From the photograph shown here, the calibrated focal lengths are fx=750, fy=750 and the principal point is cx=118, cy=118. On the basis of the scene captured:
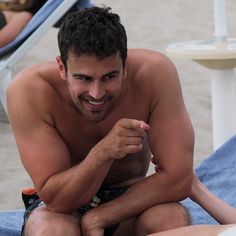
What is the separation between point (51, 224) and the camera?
2.27 meters

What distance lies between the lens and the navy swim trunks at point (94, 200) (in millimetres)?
2430

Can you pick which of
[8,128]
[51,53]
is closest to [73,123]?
[8,128]

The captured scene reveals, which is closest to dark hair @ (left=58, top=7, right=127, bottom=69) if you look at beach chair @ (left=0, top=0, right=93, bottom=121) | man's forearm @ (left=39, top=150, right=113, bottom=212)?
man's forearm @ (left=39, top=150, right=113, bottom=212)

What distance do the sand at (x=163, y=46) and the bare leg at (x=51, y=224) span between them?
125 cm

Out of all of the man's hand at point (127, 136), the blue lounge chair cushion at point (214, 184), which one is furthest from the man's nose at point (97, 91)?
the blue lounge chair cushion at point (214, 184)

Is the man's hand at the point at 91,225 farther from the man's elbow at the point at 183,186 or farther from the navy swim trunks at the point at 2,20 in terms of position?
the navy swim trunks at the point at 2,20

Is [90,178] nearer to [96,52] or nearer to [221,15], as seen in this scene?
[96,52]

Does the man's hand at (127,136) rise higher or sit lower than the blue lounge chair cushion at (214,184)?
higher

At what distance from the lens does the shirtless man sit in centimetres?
217

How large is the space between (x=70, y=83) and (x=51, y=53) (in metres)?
4.37

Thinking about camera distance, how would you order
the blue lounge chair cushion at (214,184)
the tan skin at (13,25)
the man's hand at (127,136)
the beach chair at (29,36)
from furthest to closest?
1. the tan skin at (13,25)
2. the beach chair at (29,36)
3. the blue lounge chair cushion at (214,184)
4. the man's hand at (127,136)

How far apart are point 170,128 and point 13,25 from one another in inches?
99.6

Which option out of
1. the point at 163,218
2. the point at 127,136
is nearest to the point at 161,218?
the point at 163,218

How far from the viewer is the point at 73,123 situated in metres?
2.41
